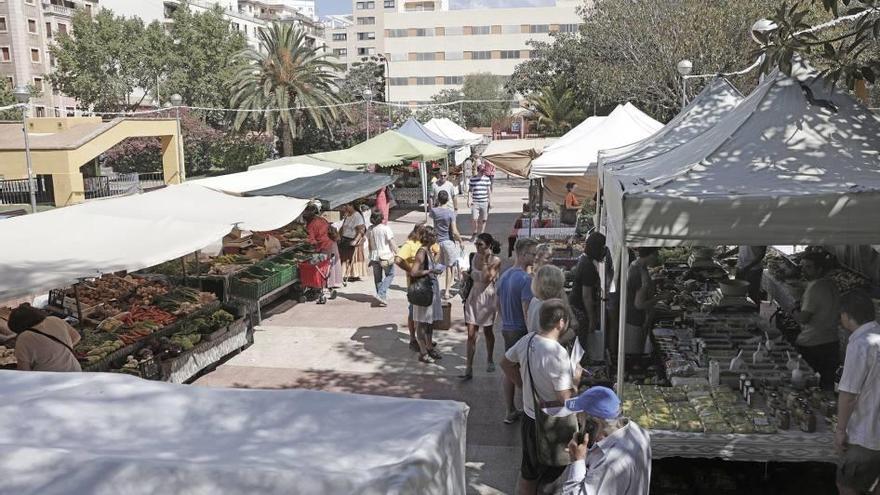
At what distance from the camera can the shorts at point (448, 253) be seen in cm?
1142

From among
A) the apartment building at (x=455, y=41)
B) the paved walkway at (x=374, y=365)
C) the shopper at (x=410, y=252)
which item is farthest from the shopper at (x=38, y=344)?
the apartment building at (x=455, y=41)

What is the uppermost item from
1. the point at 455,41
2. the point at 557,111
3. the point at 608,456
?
the point at 455,41

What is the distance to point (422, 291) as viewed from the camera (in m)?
8.45

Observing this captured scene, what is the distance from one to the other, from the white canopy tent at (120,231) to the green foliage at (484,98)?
5777 cm

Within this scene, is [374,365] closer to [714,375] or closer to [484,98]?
[714,375]

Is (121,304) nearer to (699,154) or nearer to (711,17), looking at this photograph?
(699,154)

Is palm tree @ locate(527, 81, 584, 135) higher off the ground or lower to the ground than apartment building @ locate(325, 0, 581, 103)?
lower

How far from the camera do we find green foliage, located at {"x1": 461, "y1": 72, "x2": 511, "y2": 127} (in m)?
72.8

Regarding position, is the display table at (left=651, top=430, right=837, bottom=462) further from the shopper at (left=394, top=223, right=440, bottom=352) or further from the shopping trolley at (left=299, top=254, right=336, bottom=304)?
the shopping trolley at (left=299, top=254, right=336, bottom=304)

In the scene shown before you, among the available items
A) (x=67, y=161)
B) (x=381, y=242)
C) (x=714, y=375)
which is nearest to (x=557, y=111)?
(x=67, y=161)

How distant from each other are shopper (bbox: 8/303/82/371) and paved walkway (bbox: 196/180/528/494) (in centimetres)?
242

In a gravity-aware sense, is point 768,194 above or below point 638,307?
above

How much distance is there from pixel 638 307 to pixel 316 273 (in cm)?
623

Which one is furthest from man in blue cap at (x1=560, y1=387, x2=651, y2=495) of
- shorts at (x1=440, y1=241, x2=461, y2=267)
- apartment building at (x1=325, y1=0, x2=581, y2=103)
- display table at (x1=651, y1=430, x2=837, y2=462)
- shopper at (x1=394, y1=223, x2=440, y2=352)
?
apartment building at (x1=325, y1=0, x2=581, y2=103)
